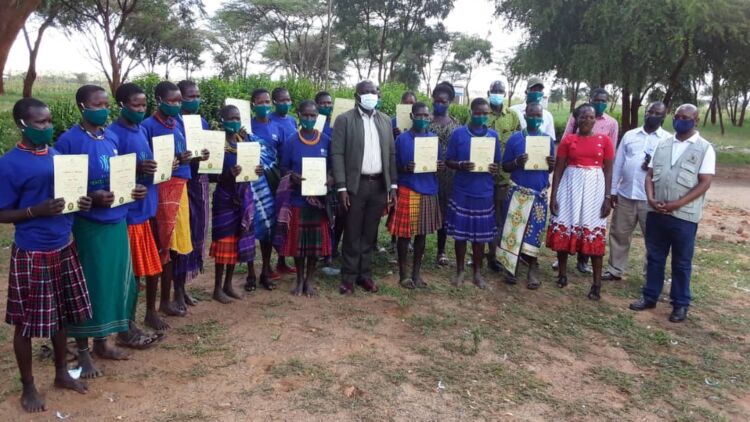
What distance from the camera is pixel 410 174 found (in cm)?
532

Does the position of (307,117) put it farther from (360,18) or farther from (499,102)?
(360,18)

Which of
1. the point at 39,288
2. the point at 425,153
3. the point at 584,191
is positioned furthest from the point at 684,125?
the point at 39,288

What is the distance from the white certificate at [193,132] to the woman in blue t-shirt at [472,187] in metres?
2.36

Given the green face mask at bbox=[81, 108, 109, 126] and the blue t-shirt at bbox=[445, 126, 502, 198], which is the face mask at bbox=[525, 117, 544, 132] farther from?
the green face mask at bbox=[81, 108, 109, 126]

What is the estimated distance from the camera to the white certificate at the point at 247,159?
453 centimetres

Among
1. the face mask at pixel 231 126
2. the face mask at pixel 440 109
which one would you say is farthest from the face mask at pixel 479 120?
the face mask at pixel 231 126

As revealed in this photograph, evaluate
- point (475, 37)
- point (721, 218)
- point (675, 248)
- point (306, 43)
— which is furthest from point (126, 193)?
point (475, 37)

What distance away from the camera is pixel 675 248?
16.3ft

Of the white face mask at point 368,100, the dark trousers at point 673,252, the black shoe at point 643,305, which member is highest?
the white face mask at point 368,100

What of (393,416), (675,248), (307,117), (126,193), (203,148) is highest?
(307,117)

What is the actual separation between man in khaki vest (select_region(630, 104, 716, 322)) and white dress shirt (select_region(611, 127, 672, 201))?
0.79m

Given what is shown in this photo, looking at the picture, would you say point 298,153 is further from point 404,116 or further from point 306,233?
point 404,116

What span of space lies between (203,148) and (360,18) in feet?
92.1

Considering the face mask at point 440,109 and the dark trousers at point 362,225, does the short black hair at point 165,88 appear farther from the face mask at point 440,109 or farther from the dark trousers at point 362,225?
the face mask at point 440,109
